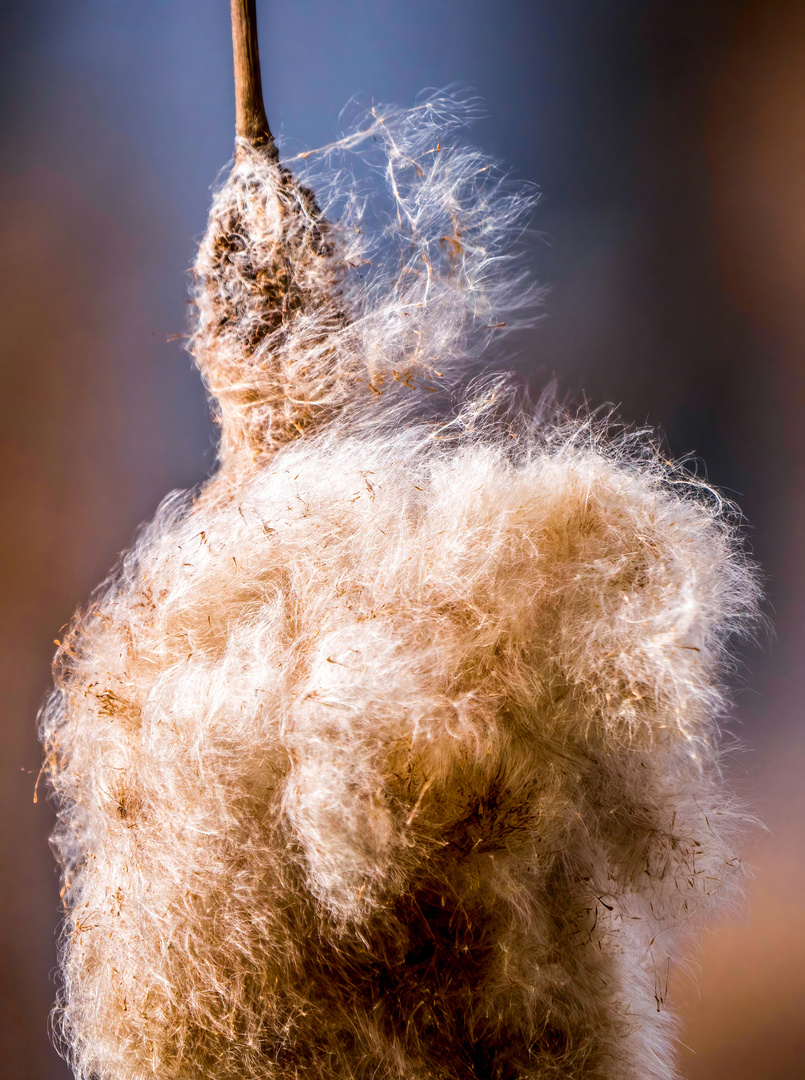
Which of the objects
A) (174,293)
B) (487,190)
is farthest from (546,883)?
(174,293)

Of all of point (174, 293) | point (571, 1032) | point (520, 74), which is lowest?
point (571, 1032)

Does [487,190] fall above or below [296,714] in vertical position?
above

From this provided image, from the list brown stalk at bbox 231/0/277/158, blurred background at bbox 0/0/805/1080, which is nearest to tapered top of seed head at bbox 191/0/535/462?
brown stalk at bbox 231/0/277/158

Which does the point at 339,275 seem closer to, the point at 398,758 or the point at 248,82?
the point at 248,82

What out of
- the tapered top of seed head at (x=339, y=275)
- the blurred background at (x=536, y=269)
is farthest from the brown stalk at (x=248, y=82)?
the blurred background at (x=536, y=269)

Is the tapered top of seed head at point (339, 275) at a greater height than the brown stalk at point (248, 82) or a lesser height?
lesser

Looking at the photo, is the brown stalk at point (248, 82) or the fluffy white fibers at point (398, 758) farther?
the brown stalk at point (248, 82)

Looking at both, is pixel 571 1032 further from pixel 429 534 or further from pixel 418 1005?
pixel 429 534

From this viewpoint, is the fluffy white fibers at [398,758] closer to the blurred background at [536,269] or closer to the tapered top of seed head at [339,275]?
the tapered top of seed head at [339,275]

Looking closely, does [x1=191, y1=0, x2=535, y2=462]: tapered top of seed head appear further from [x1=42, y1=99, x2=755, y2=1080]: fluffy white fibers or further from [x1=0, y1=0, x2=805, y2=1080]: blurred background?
[x1=0, y1=0, x2=805, y2=1080]: blurred background
